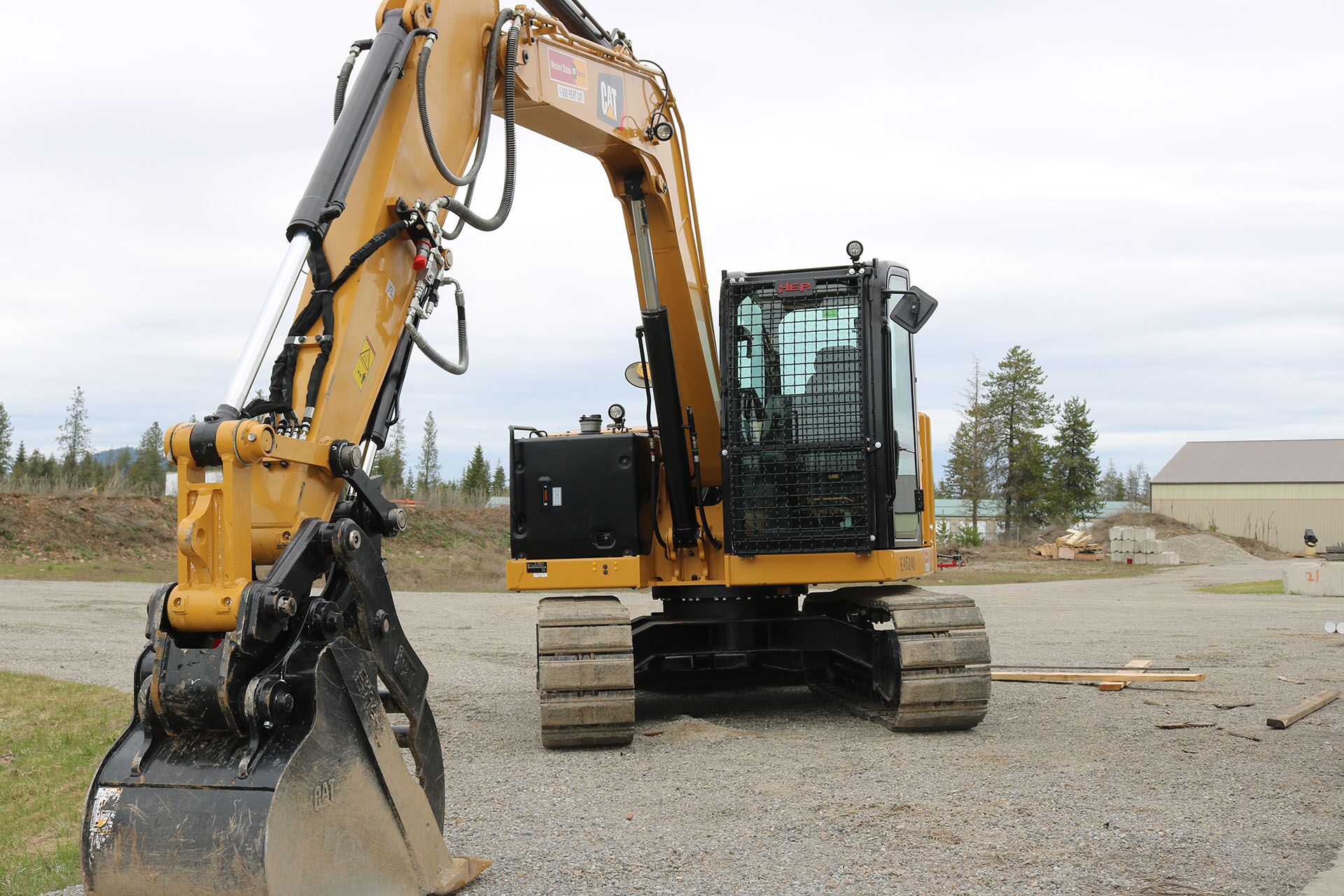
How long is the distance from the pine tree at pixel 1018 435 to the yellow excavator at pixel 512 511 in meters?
45.9

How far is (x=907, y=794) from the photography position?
619 centimetres

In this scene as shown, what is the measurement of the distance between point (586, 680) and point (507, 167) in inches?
132

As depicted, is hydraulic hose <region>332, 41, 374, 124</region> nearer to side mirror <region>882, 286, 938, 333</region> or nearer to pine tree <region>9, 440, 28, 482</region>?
side mirror <region>882, 286, 938, 333</region>

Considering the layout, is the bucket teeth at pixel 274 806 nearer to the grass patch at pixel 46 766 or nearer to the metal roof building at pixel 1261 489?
the grass patch at pixel 46 766

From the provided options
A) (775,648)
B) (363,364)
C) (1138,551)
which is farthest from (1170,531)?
(363,364)

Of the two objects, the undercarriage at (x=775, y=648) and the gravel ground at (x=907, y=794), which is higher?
the undercarriage at (x=775, y=648)

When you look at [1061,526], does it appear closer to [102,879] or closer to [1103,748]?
[1103,748]

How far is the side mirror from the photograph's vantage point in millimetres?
8281

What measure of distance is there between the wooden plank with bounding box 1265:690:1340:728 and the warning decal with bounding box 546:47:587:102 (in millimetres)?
6273

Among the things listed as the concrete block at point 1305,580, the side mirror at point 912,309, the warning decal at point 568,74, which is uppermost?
the warning decal at point 568,74

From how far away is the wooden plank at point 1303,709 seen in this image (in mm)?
8148

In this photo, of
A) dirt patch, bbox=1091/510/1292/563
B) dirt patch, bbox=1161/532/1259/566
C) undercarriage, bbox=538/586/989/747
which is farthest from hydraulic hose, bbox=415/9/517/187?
dirt patch, bbox=1091/510/1292/563

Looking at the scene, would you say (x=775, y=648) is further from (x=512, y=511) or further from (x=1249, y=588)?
(x=1249, y=588)

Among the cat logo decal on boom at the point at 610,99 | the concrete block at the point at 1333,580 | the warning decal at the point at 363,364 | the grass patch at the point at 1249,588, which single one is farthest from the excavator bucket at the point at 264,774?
the grass patch at the point at 1249,588
